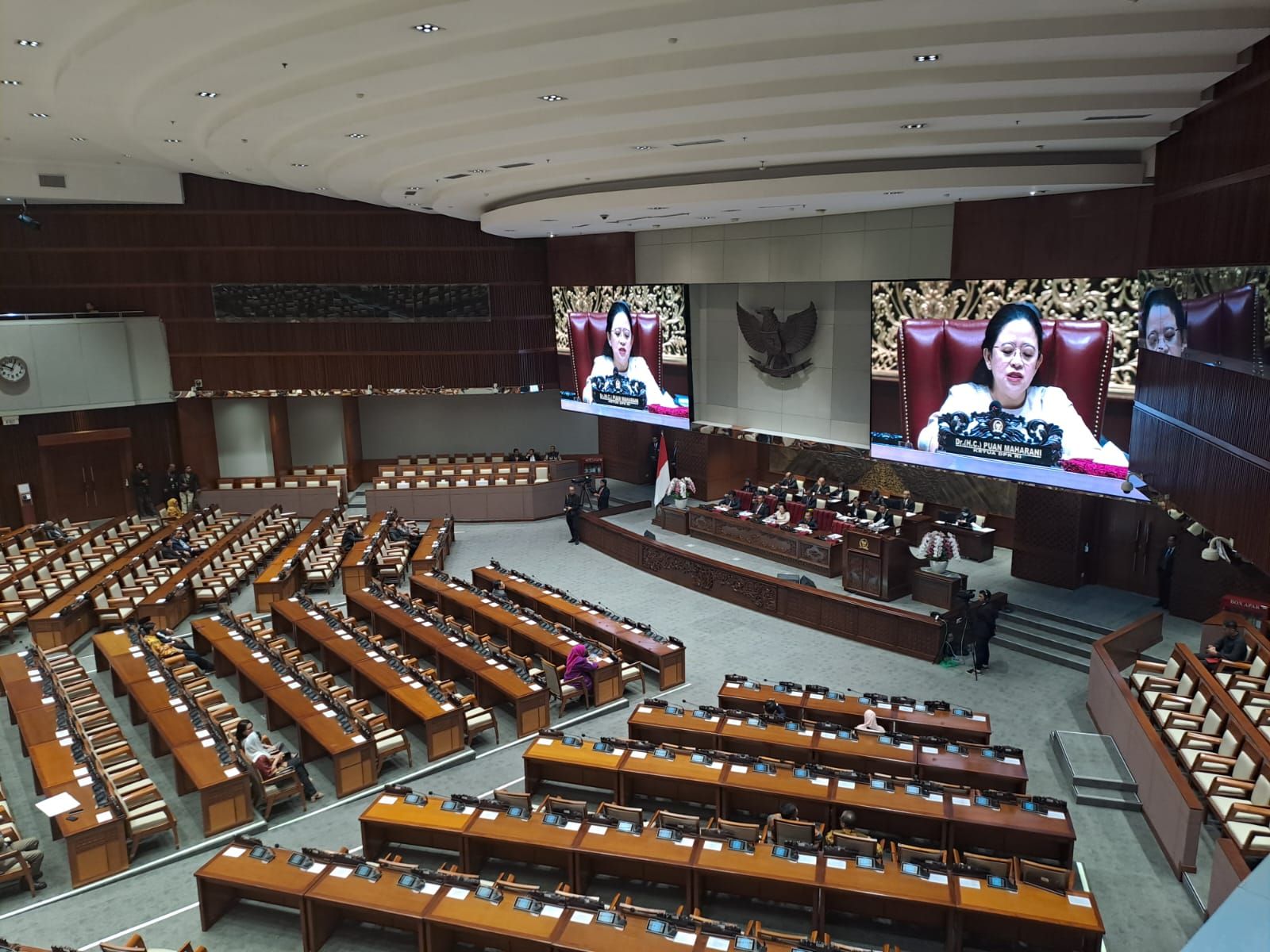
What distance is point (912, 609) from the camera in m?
13.4

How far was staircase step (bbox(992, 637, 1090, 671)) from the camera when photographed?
12.0 meters

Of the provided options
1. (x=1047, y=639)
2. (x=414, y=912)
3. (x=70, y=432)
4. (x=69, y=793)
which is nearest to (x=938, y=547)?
(x=1047, y=639)

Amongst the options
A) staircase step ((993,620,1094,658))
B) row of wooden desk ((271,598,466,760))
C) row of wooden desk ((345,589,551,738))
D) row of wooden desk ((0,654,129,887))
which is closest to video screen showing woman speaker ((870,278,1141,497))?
staircase step ((993,620,1094,658))

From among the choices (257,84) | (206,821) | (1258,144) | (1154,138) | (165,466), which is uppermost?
(257,84)

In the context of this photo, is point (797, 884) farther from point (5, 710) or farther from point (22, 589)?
point (22, 589)

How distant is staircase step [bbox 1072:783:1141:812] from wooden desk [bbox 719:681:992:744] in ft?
3.28

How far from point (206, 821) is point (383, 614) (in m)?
4.75

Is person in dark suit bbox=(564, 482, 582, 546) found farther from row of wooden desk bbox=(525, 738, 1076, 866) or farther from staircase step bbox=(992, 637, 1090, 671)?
row of wooden desk bbox=(525, 738, 1076, 866)

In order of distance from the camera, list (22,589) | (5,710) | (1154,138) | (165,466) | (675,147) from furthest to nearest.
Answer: (165,466) < (22,589) < (5,710) < (675,147) < (1154,138)

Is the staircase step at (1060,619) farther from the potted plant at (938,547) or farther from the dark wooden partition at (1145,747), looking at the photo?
the potted plant at (938,547)

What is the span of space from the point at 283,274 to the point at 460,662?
13.1 meters

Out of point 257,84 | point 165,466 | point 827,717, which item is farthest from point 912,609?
point 165,466

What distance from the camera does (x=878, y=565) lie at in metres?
13.8

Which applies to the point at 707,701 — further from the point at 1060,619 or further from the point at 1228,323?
the point at 1228,323
